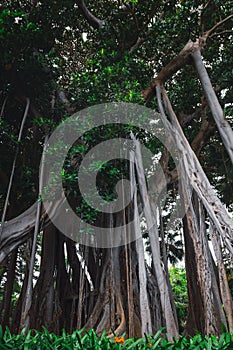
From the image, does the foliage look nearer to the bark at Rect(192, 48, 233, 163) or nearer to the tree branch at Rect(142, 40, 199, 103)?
the tree branch at Rect(142, 40, 199, 103)

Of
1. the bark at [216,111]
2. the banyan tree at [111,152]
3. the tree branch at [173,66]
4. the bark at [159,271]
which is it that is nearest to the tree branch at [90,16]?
the banyan tree at [111,152]

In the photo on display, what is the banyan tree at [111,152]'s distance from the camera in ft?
10.8

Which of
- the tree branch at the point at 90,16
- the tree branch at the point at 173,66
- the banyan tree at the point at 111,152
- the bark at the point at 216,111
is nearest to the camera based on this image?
the bark at the point at 216,111

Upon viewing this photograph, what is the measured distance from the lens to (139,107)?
3.67 meters

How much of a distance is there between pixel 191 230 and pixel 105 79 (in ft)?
7.11

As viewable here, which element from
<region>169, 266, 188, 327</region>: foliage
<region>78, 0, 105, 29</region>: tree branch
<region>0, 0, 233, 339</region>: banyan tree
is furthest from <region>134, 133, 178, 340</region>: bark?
<region>169, 266, 188, 327</region>: foliage

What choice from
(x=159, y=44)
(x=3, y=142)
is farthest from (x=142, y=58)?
(x=3, y=142)

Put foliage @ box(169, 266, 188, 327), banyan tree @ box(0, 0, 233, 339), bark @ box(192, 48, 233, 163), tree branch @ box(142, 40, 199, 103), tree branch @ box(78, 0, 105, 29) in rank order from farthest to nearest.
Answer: foliage @ box(169, 266, 188, 327)
tree branch @ box(78, 0, 105, 29)
tree branch @ box(142, 40, 199, 103)
banyan tree @ box(0, 0, 233, 339)
bark @ box(192, 48, 233, 163)

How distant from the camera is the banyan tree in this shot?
130 inches

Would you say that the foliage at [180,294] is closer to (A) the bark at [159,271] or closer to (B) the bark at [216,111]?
(A) the bark at [159,271]

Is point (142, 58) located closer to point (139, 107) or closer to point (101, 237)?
point (139, 107)

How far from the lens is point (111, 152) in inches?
148

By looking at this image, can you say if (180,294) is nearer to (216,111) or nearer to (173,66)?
(173,66)

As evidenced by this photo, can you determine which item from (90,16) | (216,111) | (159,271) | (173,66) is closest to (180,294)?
(159,271)
